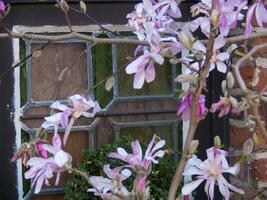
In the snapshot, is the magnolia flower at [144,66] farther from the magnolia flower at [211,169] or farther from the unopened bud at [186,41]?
the magnolia flower at [211,169]

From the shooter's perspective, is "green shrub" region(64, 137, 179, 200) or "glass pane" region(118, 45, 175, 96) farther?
"glass pane" region(118, 45, 175, 96)

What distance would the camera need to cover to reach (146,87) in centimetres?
192

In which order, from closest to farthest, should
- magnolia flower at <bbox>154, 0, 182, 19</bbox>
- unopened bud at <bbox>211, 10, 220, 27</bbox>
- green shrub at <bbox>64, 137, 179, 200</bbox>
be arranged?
unopened bud at <bbox>211, 10, 220, 27</bbox> < magnolia flower at <bbox>154, 0, 182, 19</bbox> < green shrub at <bbox>64, 137, 179, 200</bbox>

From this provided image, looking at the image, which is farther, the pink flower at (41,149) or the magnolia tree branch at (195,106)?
the pink flower at (41,149)

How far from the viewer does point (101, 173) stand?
1695 mm

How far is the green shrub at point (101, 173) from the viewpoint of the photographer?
1729 mm

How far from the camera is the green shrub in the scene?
1729 millimetres

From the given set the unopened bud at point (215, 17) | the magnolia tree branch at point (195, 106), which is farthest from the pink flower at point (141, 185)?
the unopened bud at point (215, 17)

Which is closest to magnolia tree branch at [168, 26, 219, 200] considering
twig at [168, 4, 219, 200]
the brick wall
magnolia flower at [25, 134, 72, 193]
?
twig at [168, 4, 219, 200]

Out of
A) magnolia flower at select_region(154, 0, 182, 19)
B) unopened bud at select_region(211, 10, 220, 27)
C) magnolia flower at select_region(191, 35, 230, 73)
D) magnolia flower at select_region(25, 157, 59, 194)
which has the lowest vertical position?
magnolia flower at select_region(25, 157, 59, 194)

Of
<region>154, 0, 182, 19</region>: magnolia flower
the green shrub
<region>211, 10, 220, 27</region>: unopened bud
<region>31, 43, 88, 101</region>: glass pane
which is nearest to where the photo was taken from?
<region>211, 10, 220, 27</region>: unopened bud

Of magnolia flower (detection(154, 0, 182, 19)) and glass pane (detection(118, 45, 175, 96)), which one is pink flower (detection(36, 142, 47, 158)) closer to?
magnolia flower (detection(154, 0, 182, 19))

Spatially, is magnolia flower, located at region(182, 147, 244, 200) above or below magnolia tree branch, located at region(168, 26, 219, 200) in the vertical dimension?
below

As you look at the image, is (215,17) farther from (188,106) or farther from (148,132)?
(148,132)
